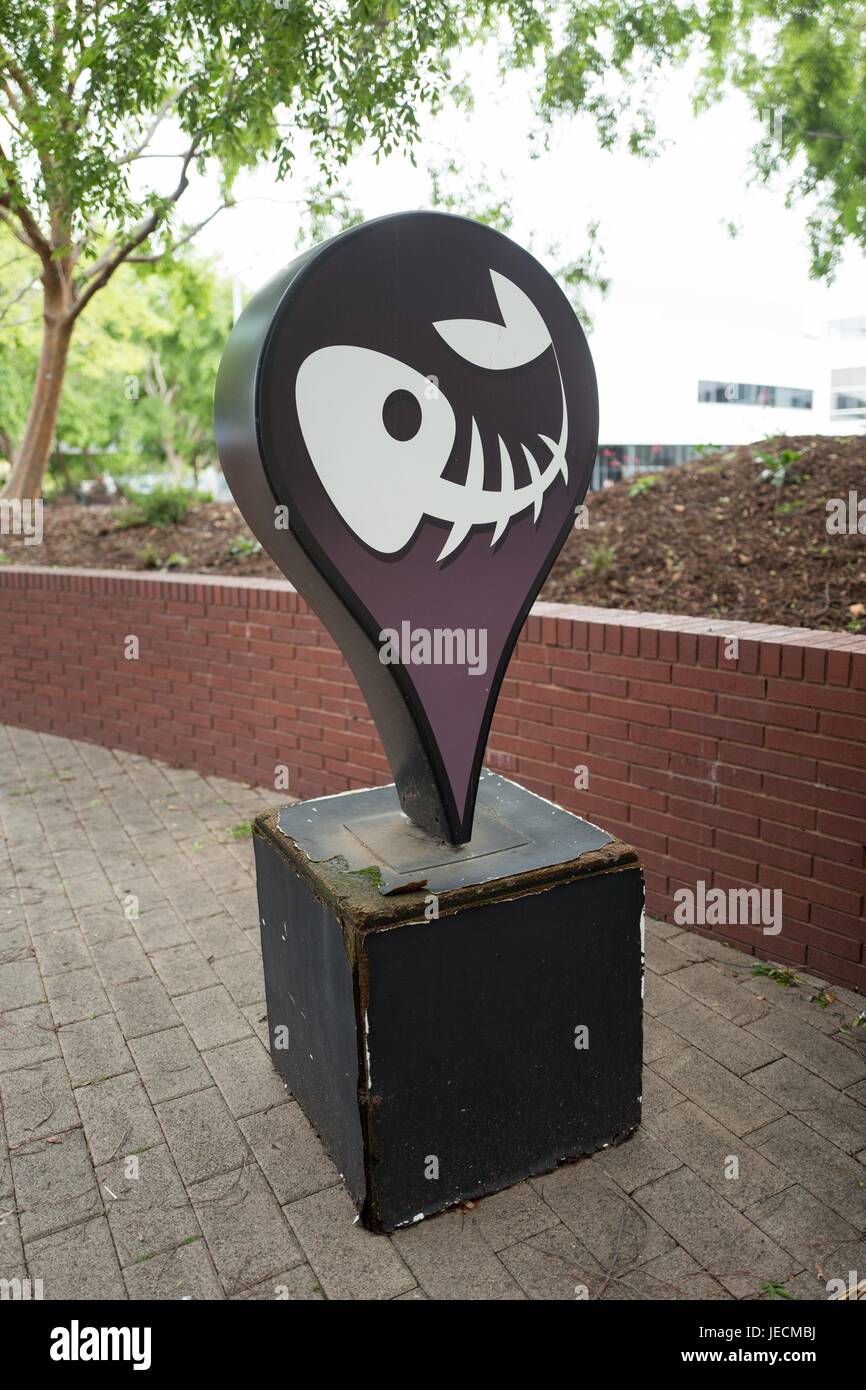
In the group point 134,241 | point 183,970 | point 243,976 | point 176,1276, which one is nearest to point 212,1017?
point 243,976

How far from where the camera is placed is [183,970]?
405 centimetres

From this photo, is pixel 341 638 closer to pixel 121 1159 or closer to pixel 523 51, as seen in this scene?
pixel 121 1159

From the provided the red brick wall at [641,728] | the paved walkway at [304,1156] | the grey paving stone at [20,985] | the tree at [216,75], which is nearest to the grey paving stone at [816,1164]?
the paved walkway at [304,1156]

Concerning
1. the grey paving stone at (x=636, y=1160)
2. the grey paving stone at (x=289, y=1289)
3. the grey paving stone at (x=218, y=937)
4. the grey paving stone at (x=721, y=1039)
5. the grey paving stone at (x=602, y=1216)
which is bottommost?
the grey paving stone at (x=289, y=1289)

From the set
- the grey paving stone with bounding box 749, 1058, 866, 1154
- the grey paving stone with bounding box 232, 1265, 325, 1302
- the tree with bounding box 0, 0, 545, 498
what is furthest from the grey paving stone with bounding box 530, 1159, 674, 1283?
the tree with bounding box 0, 0, 545, 498

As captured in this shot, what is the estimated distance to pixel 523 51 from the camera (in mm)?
6039

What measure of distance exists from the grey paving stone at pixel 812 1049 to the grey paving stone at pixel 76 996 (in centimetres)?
248

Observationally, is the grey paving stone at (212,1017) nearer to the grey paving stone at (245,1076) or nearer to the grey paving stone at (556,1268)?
the grey paving stone at (245,1076)

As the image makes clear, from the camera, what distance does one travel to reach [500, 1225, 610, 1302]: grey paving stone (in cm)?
241

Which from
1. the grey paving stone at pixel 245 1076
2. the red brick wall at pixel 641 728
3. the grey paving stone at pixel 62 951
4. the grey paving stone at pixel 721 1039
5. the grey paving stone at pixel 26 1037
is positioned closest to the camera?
the grey paving stone at pixel 245 1076

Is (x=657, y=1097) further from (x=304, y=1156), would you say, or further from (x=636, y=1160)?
(x=304, y=1156)

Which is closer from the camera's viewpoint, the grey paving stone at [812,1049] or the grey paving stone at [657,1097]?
the grey paving stone at [657,1097]

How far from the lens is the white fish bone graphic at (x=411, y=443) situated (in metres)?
2.43

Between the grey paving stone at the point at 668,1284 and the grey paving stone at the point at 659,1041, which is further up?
the grey paving stone at the point at 659,1041
